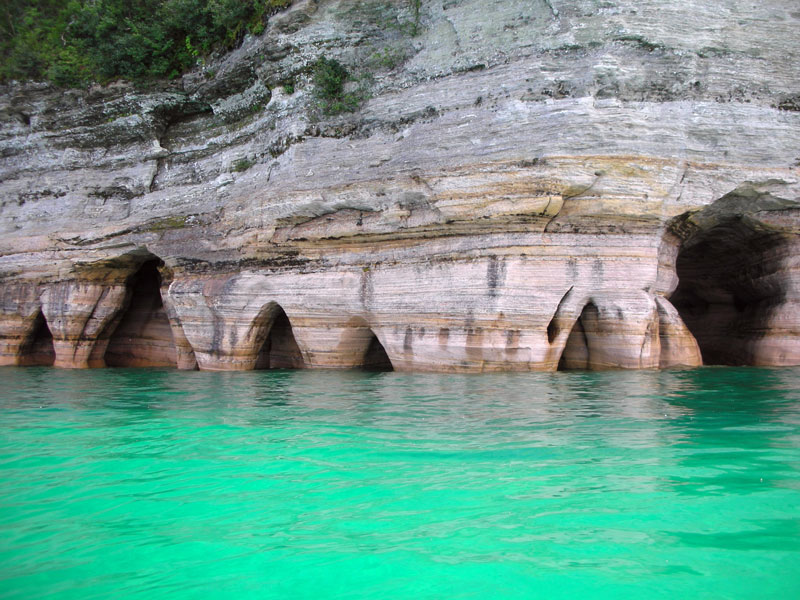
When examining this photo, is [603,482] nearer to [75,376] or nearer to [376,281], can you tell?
[376,281]

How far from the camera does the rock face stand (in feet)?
32.4

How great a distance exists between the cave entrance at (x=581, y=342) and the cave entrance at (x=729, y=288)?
3.14m

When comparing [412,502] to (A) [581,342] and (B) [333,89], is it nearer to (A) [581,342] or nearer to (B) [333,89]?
(A) [581,342]

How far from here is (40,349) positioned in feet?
55.7

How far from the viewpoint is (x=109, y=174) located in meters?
15.1

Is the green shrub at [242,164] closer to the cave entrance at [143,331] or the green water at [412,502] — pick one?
the cave entrance at [143,331]

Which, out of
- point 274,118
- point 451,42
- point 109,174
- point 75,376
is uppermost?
point 451,42

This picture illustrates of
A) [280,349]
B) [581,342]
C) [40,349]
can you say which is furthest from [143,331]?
[581,342]

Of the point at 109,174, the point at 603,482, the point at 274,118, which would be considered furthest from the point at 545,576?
the point at 109,174

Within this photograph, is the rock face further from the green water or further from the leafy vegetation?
the green water

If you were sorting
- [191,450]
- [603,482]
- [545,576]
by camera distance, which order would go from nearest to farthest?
[545,576] → [603,482] → [191,450]

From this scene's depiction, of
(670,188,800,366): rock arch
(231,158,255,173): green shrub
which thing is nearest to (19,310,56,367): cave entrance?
(231,158,255,173): green shrub

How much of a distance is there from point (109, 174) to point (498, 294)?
37.2 feet

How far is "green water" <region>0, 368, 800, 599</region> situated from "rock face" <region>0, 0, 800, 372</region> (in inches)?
151
